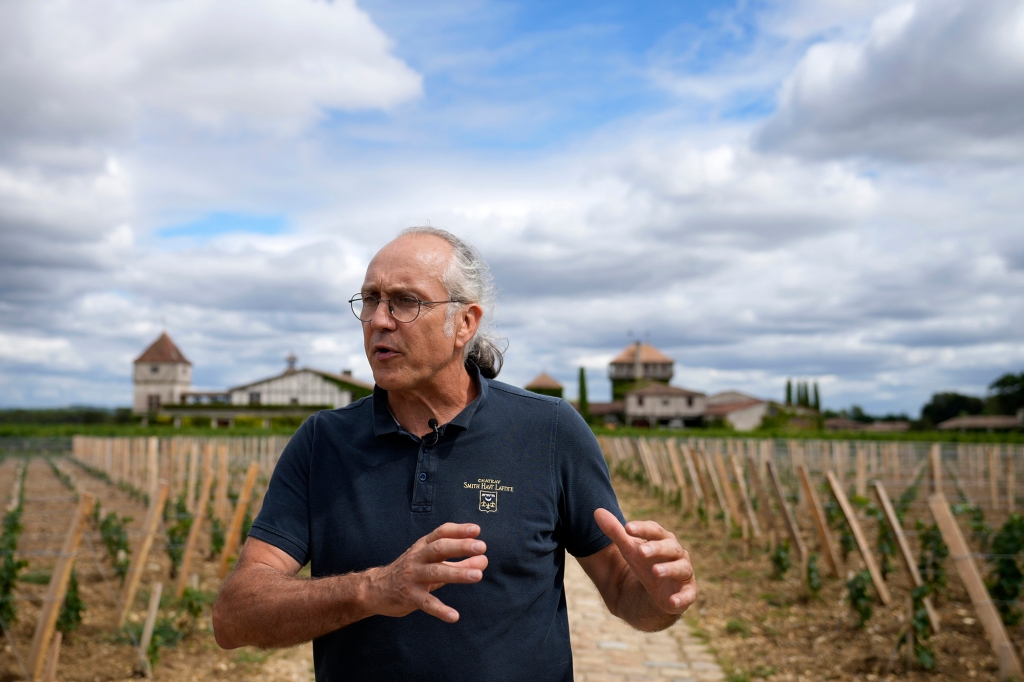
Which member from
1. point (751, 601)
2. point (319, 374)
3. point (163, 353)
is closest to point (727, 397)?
point (319, 374)

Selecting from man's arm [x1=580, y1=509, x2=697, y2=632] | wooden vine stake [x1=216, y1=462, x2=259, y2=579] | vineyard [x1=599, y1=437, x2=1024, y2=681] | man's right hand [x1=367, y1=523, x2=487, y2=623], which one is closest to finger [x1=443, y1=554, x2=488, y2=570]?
man's right hand [x1=367, y1=523, x2=487, y2=623]

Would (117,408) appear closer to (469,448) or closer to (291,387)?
(291,387)

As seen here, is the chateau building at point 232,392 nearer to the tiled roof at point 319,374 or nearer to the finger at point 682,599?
the tiled roof at point 319,374

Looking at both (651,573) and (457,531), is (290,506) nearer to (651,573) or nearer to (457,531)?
(457,531)

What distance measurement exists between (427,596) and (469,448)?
21.0 inches

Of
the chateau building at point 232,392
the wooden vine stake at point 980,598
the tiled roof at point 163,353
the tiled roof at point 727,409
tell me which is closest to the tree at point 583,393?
the tiled roof at point 727,409

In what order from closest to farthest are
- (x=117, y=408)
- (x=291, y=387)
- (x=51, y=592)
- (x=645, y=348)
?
(x=51, y=592) < (x=291, y=387) < (x=117, y=408) < (x=645, y=348)

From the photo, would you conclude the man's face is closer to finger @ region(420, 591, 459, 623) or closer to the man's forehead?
the man's forehead

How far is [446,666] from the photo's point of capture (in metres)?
1.95

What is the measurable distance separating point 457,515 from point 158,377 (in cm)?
7710

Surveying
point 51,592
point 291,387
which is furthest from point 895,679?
point 291,387

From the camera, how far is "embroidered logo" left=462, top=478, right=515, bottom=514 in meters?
2.05

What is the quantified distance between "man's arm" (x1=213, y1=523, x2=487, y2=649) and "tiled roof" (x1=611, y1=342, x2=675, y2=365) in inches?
3148

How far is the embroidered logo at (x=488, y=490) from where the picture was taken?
2049 millimetres
